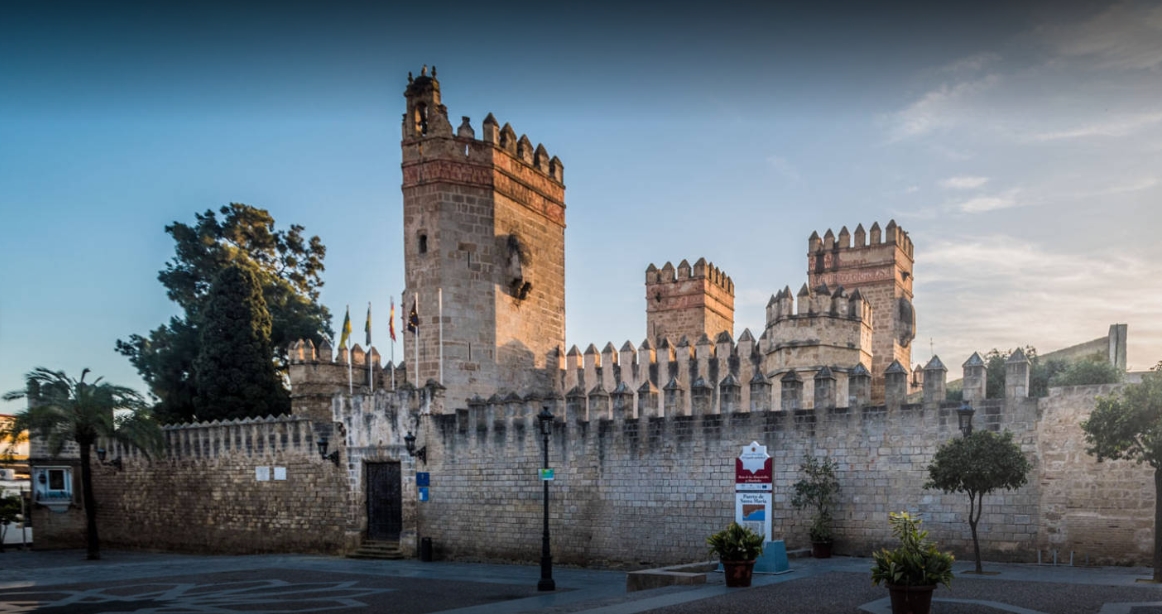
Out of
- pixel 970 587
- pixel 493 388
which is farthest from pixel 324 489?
pixel 970 587

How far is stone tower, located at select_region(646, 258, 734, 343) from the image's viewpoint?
34.9m

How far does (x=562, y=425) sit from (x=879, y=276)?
56.0ft

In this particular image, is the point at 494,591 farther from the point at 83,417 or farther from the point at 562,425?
the point at 83,417

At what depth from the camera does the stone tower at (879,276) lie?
107ft

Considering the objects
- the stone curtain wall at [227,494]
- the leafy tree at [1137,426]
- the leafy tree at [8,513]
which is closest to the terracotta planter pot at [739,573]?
the leafy tree at [1137,426]

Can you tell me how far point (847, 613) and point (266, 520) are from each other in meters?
21.0

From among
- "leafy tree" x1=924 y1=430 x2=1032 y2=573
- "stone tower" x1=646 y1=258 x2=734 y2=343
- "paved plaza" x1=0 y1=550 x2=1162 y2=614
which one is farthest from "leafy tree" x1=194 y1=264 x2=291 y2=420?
"leafy tree" x1=924 y1=430 x2=1032 y2=573

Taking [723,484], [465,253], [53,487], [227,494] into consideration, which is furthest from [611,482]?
[53,487]

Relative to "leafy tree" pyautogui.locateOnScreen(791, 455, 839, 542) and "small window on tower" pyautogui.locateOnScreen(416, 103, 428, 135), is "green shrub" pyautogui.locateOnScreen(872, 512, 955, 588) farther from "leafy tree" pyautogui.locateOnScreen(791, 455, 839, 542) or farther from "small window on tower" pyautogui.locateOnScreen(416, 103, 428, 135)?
"small window on tower" pyautogui.locateOnScreen(416, 103, 428, 135)

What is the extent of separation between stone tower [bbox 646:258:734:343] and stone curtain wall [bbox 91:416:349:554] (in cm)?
1425

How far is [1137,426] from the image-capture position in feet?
41.9

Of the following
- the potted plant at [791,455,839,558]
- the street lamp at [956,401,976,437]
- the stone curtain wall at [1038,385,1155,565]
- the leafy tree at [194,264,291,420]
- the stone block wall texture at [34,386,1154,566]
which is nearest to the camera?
the street lamp at [956,401,976,437]

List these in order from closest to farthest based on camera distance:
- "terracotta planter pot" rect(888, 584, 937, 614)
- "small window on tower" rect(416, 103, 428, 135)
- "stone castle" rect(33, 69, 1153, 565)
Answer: "terracotta planter pot" rect(888, 584, 937, 614), "stone castle" rect(33, 69, 1153, 565), "small window on tower" rect(416, 103, 428, 135)

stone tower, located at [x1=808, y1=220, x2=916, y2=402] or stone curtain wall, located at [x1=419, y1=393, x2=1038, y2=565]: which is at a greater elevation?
stone tower, located at [x1=808, y1=220, x2=916, y2=402]
